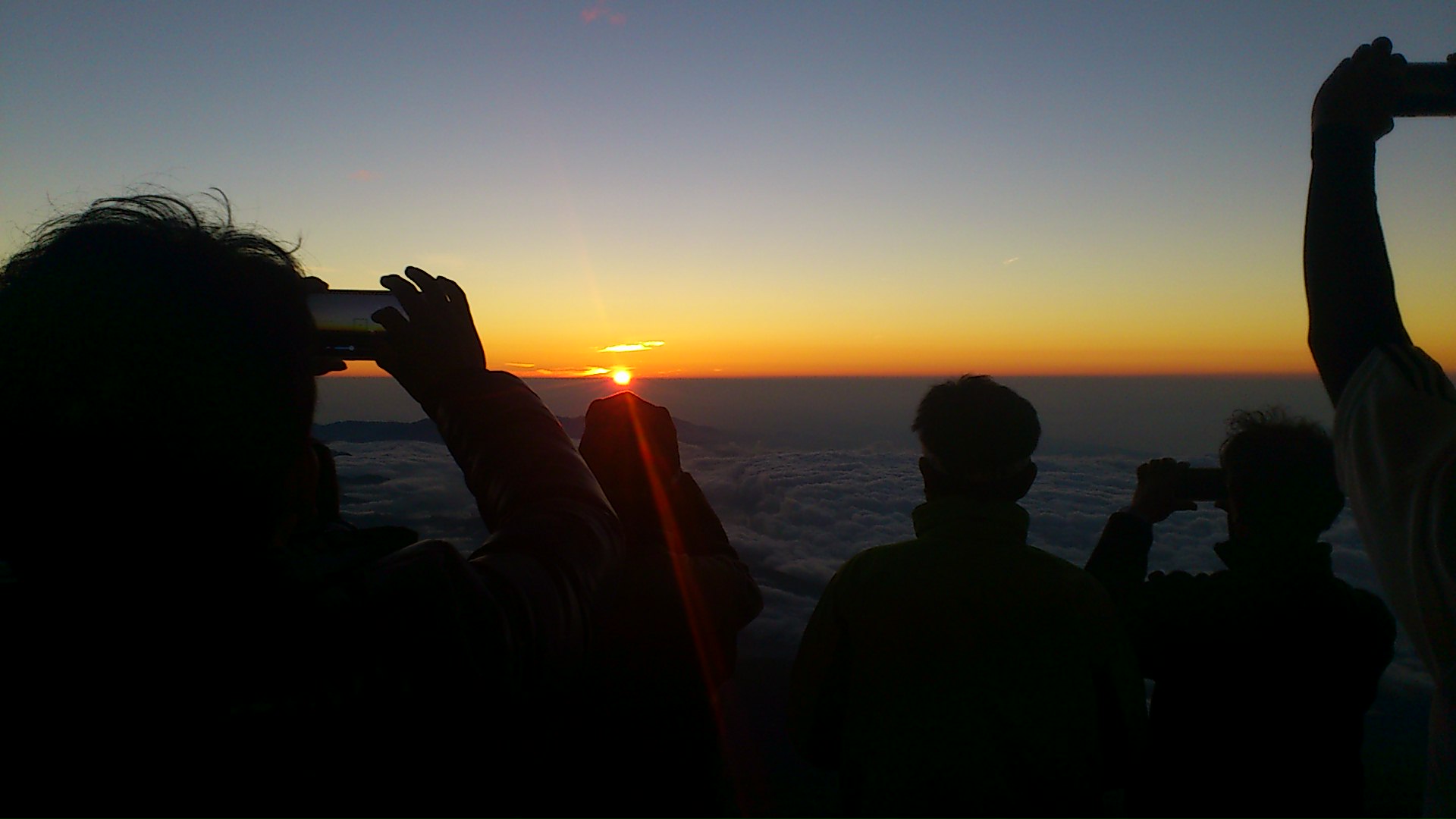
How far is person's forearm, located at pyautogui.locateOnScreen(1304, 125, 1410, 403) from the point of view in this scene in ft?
3.44

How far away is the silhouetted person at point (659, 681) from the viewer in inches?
71.5

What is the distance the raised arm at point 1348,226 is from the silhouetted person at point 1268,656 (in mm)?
1163

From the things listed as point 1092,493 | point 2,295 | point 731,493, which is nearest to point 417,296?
point 2,295

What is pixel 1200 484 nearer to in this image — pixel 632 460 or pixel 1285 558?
pixel 1285 558

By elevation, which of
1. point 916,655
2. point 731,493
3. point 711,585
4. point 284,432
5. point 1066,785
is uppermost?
point 284,432

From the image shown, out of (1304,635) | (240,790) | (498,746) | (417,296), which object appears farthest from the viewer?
(1304,635)

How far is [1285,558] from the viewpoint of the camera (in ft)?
6.60

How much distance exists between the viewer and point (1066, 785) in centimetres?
180

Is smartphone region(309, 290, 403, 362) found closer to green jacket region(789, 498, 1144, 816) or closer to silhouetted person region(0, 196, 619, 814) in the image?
silhouetted person region(0, 196, 619, 814)

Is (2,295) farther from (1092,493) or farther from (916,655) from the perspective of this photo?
(1092,493)

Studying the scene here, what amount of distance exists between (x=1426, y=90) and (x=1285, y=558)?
1309mm

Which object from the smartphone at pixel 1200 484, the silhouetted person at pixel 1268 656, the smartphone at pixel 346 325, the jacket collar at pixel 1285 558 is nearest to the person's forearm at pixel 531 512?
the smartphone at pixel 346 325

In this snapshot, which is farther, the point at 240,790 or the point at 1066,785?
the point at 1066,785

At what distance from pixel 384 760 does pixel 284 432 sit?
0.33 m
